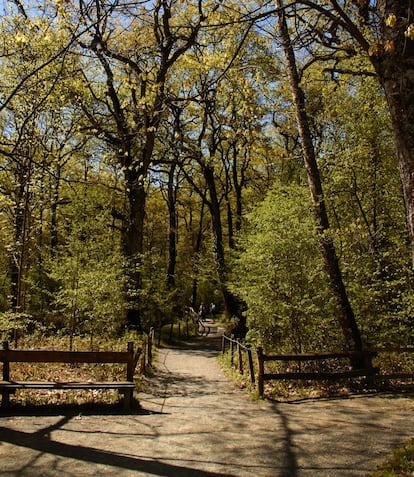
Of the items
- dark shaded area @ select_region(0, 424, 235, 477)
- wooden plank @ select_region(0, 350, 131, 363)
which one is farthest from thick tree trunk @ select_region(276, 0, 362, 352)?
dark shaded area @ select_region(0, 424, 235, 477)

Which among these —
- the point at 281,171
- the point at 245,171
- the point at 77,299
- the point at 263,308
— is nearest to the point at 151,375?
the point at 77,299

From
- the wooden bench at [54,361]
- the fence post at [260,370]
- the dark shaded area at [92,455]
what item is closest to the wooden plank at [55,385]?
the wooden bench at [54,361]

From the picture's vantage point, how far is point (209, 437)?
5.97 meters

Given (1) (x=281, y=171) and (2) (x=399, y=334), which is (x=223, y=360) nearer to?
(2) (x=399, y=334)

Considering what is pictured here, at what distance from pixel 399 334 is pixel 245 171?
67.8ft

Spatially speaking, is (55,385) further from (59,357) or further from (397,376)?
(397,376)

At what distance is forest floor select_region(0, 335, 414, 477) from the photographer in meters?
4.73

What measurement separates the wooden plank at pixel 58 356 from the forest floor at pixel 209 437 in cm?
84

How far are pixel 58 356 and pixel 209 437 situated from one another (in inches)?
133

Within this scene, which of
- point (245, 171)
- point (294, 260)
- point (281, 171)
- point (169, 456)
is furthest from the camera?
point (245, 171)

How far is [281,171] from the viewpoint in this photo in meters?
26.9

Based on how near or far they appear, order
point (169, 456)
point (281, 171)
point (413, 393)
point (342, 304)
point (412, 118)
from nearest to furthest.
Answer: point (412, 118) → point (169, 456) → point (413, 393) → point (342, 304) → point (281, 171)

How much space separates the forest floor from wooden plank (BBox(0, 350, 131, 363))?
32.9 inches

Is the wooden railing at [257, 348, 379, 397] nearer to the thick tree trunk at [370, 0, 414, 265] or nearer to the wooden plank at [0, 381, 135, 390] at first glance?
the wooden plank at [0, 381, 135, 390]
